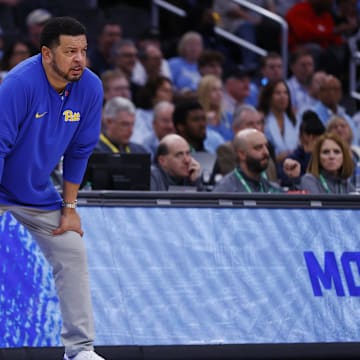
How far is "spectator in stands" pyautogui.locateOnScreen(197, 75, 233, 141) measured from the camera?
12.8 meters

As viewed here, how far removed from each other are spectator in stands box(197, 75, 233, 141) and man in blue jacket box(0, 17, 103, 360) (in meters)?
6.20

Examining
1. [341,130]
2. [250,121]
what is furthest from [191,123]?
[341,130]

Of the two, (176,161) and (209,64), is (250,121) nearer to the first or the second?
(176,161)

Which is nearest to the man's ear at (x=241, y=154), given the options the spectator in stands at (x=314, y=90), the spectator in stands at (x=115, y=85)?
the spectator in stands at (x=115, y=85)

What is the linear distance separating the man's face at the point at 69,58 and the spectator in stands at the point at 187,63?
832cm

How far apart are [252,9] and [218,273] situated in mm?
8659

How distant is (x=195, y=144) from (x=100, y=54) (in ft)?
10.9

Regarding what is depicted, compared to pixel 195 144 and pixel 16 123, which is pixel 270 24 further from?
pixel 16 123

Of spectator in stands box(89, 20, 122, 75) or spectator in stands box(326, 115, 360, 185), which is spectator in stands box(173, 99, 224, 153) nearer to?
spectator in stands box(326, 115, 360, 185)

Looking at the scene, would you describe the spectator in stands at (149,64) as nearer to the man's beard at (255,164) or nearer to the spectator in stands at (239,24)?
the spectator in stands at (239,24)

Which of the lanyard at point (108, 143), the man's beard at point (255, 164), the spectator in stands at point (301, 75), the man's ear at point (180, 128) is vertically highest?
the spectator in stands at point (301, 75)

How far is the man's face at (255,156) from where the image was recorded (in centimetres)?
930

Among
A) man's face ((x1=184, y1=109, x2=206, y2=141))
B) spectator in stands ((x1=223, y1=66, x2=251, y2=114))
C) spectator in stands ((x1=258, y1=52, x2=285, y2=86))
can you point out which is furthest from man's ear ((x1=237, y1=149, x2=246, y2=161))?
spectator in stands ((x1=258, y1=52, x2=285, y2=86))

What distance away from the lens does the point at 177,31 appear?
53.6 feet
